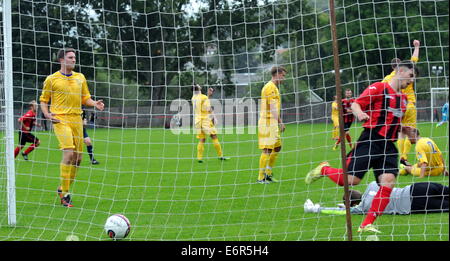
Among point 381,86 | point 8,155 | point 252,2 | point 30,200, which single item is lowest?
point 30,200

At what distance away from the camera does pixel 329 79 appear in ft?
104

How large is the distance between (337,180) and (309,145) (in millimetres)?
12487

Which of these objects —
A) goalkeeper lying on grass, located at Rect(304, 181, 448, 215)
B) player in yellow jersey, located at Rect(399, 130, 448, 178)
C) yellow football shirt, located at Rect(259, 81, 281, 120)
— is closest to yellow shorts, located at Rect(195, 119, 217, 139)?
yellow football shirt, located at Rect(259, 81, 281, 120)

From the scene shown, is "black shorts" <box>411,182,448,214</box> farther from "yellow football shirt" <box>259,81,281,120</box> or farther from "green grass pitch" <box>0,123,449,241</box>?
"yellow football shirt" <box>259,81,281,120</box>

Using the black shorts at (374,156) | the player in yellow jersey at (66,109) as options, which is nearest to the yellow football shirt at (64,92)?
the player in yellow jersey at (66,109)

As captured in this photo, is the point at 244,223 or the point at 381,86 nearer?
the point at 381,86

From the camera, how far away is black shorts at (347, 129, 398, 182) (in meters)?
6.23

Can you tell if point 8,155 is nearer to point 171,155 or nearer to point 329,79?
point 171,155

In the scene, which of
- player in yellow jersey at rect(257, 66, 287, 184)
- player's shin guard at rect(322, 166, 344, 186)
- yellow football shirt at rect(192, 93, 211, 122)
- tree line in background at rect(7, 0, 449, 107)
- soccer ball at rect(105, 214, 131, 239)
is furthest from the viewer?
yellow football shirt at rect(192, 93, 211, 122)

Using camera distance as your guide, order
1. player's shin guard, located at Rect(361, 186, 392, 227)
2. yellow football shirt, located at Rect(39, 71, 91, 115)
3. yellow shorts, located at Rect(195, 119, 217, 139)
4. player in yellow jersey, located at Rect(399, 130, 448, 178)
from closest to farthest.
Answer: player's shin guard, located at Rect(361, 186, 392, 227) < yellow football shirt, located at Rect(39, 71, 91, 115) < player in yellow jersey, located at Rect(399, 130, 448, 178) < yellow shorts, located at Rect(195, 119, 217, 139)

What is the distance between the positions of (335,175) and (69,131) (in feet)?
11.6

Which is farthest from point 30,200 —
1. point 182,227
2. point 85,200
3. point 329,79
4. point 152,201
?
point 329,79

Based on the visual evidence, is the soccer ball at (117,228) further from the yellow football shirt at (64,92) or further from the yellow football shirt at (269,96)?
the yellow football shirt at (269,96)

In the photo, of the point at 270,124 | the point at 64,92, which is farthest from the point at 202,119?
the point at 64,92
